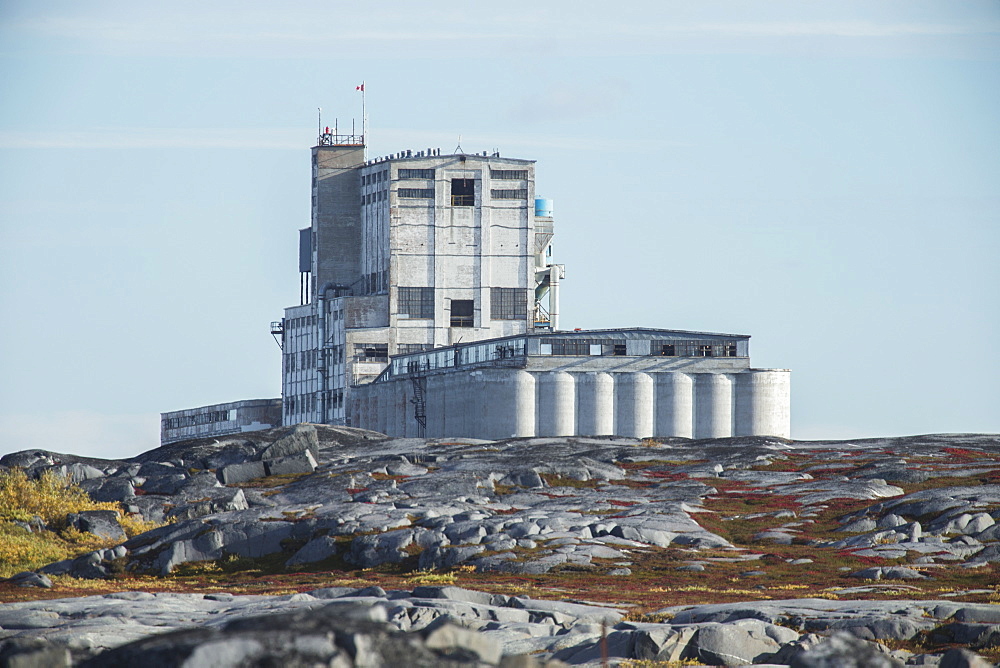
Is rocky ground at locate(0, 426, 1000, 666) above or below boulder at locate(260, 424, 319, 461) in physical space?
below

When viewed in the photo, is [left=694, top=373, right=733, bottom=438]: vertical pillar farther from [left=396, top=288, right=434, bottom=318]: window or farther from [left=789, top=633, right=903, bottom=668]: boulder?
[left=789, top=633, right=903, bottom=668]: boulder

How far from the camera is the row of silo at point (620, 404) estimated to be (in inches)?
4845

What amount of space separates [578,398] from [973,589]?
251 feet

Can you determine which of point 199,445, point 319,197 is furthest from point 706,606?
point 319,197

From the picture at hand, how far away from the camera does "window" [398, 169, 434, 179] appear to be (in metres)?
158

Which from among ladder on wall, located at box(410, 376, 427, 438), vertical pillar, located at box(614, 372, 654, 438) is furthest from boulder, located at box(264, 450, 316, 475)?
ladder on wall, located at box(410, 376, 427, 438)

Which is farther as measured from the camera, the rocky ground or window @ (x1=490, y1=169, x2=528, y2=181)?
window @ (x1=490, y1=169, x2=528, y2=181)

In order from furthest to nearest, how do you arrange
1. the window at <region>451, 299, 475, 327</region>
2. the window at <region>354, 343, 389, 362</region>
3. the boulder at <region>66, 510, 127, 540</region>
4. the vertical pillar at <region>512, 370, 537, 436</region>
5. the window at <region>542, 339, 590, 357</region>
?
the window at <region>451, 299, 475, 327</region> → the window at <region>354, 343, 389, 362</region> → the window at <region>542, 339, 590, 357</region> → the vertical pillar at <region>512, 370, 537, 436</region> → the boulder at <region>66, 510, 127, 540</region>

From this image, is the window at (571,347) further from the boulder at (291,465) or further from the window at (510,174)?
the window at (510,174)

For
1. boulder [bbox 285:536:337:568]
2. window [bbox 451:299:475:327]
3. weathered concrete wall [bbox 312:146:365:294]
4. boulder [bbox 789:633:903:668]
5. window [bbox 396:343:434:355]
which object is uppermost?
weathered concrete wall [bbox 312:146:365:294]

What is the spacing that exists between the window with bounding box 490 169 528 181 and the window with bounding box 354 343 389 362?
23504 millimetres

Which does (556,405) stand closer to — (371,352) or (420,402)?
(420,402)

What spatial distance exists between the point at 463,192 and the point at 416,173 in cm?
575

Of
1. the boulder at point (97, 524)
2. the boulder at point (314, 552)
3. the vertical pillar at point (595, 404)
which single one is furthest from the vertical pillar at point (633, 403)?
the boulder at point (314, 552)
